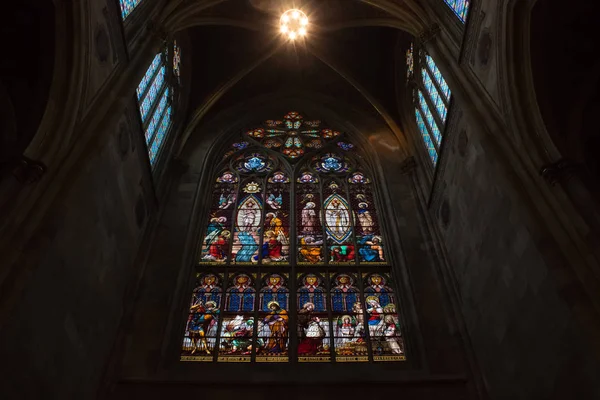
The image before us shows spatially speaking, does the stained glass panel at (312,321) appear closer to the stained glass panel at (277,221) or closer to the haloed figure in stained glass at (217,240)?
the stained glass panel at (277,221)

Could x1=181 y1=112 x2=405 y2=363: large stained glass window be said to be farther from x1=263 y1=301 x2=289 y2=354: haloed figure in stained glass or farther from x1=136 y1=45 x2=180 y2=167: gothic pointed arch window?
x1=136 y1=45 x2=180 y2=167: gothic pointed arch window

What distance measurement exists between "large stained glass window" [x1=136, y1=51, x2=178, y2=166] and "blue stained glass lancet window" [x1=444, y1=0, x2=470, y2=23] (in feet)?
19.2

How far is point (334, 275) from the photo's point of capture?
9.82 m

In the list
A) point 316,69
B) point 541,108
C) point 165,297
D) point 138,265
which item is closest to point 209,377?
point 165,297

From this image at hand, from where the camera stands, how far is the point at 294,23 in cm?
1348

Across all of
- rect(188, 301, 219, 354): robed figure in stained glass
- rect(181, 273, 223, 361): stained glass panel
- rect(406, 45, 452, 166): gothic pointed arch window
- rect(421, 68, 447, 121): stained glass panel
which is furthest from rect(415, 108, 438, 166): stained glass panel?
rect(188, 301, 219, 354): robed figure in stained glass

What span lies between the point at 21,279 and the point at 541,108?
631 centimetres

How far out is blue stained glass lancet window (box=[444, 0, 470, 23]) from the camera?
9.23 metres

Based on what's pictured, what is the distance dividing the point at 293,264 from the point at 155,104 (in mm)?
4457

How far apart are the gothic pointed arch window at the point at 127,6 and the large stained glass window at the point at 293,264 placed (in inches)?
167

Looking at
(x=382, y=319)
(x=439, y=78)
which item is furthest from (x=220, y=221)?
(x=439, y=78)

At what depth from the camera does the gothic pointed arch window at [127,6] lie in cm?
911

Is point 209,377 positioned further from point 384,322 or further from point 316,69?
point 316,69

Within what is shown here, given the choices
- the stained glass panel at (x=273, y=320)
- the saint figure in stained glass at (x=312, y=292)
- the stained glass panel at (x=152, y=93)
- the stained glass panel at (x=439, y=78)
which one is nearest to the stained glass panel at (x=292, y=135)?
the stained glass panel at (x=152, y=93)
